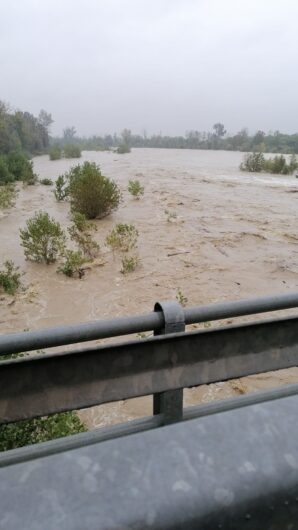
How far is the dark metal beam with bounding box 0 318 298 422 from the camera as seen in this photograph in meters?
1.41

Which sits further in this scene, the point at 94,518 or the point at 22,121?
the point at 22,121

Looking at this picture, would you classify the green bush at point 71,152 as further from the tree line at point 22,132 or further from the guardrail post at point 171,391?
the guardrail post at point 171,391

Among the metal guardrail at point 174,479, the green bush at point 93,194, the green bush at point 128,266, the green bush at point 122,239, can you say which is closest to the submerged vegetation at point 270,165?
the green bush at point 93,194

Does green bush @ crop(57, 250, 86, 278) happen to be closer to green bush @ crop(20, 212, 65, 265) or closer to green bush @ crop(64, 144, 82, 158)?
green bush @ crop(20, 212, 65, 265)

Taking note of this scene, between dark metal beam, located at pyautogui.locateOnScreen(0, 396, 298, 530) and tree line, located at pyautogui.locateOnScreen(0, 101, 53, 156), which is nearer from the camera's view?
dark metal beam, located at pyautogui.locateOnScreen(0, 396, 298, 530)

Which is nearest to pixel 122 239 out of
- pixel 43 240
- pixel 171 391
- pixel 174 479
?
pixel 43 240

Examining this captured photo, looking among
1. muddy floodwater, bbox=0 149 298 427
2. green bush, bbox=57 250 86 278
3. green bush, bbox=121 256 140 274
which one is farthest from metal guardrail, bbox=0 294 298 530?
green bush, bbox=121 256 140 274

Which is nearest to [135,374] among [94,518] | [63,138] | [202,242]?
[94,518]

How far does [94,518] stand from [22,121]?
5977 cm

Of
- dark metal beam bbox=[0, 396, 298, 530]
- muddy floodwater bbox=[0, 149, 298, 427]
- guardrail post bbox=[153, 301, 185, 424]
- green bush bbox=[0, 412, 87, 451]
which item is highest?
dark metal beam bbox=[0, 396, 298, 530]

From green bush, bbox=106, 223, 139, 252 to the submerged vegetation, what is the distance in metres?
22.6

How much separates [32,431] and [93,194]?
1068 centimetres

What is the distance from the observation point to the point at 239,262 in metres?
9.54

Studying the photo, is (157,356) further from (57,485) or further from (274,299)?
(57,485)
